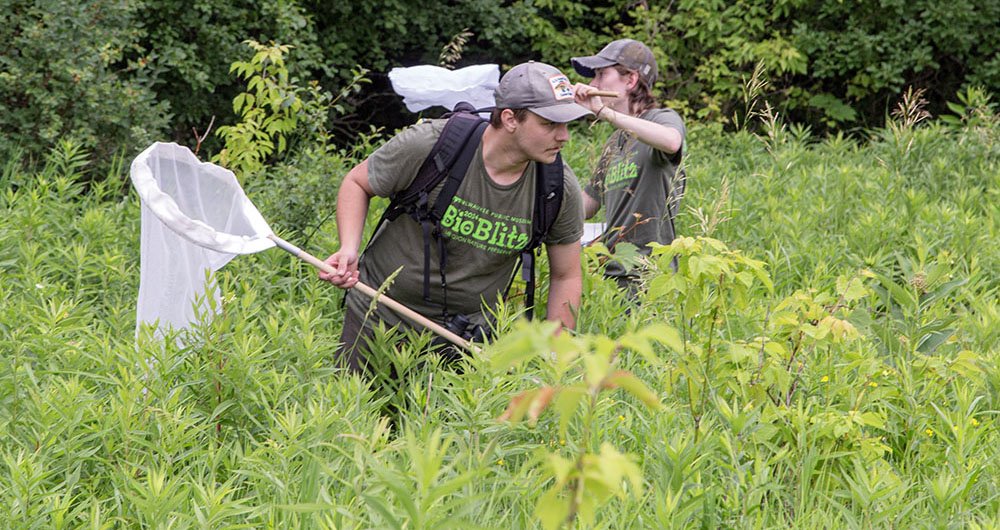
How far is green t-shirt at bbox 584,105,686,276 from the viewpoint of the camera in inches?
167

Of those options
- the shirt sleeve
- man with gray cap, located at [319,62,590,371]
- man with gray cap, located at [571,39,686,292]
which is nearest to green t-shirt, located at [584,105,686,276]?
man with gray cap, located at [571,39,686,292]

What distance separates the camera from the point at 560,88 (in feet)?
10.8

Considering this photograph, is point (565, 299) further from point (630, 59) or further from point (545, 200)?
point (630, 59)

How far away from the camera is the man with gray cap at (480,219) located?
328 cm

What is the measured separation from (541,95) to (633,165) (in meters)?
1.19

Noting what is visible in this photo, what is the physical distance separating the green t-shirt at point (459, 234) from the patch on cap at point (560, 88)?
327 millimetres

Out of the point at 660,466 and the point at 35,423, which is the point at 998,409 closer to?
the point at 660,466

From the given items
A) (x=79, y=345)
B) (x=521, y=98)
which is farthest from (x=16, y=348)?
(x=521, y=98)

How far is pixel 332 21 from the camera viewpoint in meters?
11.0

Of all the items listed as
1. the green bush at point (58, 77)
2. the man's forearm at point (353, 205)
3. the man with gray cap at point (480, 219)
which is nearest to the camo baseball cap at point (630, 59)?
the man with gray cap at point (480, 219)

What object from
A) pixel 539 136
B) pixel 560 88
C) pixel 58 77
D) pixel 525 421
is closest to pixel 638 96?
pixel 560 88

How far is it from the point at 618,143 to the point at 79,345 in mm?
2532

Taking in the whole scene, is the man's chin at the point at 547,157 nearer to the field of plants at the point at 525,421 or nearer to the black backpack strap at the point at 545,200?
the black backpack strap at the point at 545,200

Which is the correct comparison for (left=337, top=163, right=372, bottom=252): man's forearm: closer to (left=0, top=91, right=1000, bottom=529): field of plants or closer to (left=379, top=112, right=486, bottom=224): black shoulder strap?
(left=379, top=112, right=486, bottom=224): black shoulder strap
